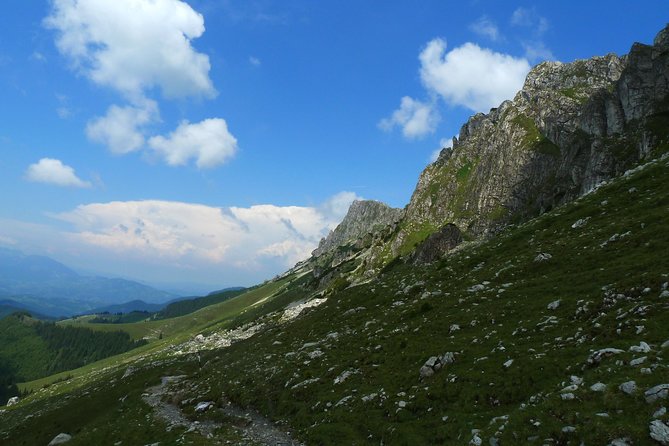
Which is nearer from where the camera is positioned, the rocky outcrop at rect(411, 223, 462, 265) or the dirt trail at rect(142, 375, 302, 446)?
the dirt trail at rect(142, 375, 302, 446)

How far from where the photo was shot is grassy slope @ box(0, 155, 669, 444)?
16.6 metres

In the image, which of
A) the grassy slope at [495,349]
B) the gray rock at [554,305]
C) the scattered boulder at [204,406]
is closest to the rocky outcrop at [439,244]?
the grassy slope at [495,349]

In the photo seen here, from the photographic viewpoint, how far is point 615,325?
20.7 m

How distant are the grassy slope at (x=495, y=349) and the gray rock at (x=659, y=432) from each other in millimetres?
357

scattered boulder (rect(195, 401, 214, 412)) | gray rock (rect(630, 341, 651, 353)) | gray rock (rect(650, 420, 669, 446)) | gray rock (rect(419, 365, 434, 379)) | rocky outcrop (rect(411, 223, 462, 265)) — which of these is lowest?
scattered boulder (rect(195, 401, 214, 412))

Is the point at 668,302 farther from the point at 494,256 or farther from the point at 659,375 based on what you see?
the point at 494,256

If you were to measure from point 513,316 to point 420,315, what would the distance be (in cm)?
1148

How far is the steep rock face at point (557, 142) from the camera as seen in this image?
9394cm

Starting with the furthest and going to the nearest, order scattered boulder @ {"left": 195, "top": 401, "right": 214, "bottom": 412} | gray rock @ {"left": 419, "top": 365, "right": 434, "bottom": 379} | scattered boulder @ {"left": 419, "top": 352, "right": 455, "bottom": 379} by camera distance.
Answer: scattered boulder @ {"left": 195, "top": 401, "right": 214, "bottom": 412} < scattered boulder @ {"left": 419, "top": 352, "right": 455, "bottom": 379} < gray rock @ {"left": 419, "top": 365, "right": 434, "bottom": 379}

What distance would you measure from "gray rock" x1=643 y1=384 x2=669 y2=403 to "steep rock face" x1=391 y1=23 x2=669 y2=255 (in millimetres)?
77456

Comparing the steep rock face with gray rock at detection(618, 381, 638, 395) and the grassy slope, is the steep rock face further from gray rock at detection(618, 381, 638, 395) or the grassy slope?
gray rock at detection(618, 381, 638, 395)

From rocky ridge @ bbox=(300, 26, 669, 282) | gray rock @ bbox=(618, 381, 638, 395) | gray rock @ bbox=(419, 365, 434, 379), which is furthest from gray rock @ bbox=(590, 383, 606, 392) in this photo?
rocky ridge @ bbox=(300, 26, 669, 282)

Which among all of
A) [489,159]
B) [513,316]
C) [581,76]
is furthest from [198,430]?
[581,76]

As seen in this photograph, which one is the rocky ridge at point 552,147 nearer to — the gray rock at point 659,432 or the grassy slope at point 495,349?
the grassy slope at point 495,349
